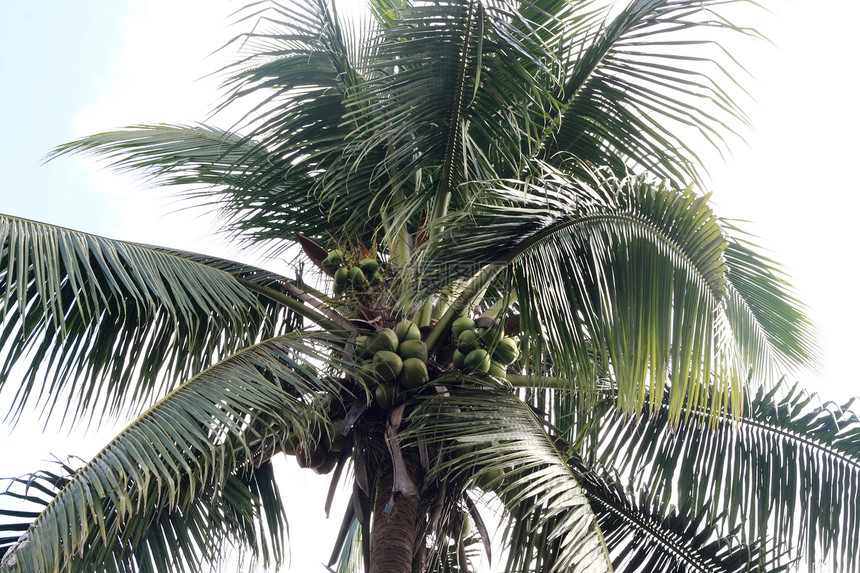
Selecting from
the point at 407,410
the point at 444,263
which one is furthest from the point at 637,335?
the point at 407,410

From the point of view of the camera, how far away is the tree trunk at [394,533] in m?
3.13

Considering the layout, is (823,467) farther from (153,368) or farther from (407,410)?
(153,368)

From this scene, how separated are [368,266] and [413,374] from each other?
2.10 ft

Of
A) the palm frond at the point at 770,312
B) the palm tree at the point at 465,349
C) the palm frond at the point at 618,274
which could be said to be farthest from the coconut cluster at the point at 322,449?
the palm frond at the point at 770,312

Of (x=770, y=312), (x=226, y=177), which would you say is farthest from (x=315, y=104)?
(x=770, y=312)

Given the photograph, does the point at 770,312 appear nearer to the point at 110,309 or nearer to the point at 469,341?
the point at 469,341

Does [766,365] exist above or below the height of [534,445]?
above

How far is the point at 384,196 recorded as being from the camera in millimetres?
4090

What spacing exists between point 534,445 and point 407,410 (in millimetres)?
604

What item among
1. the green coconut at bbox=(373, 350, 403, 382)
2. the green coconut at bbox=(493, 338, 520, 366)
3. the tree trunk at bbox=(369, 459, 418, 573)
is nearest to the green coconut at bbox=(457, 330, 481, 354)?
the green coconut at bbox=(493, 338, 520, 366)

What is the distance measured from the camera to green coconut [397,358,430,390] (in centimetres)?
322

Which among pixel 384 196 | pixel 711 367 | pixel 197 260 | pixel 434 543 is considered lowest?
pixel 434 543

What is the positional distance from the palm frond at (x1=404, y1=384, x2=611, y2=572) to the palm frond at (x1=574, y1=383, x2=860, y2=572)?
370mm

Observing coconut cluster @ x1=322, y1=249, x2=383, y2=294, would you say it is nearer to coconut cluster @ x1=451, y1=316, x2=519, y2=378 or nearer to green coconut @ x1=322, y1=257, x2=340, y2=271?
green coconut @ x1=322, y1=257, x2=340, y2=271
